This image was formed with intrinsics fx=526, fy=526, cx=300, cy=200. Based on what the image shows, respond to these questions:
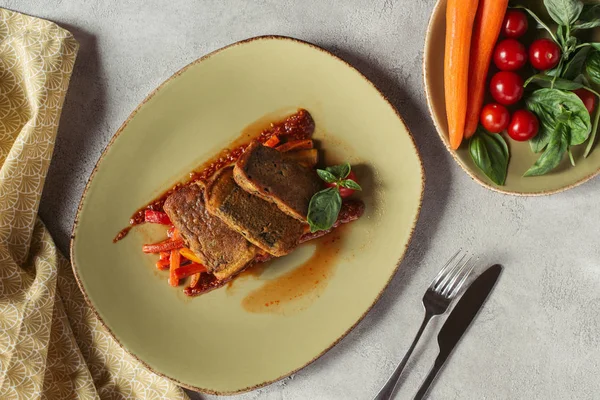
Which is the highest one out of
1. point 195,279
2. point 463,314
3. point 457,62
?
point 457,62

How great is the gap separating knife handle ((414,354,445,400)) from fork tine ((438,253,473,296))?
477mm

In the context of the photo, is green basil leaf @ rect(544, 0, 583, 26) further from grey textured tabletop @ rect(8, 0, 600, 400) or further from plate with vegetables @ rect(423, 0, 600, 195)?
grey textured tabletop @ rect(8, 0, 600, 400)

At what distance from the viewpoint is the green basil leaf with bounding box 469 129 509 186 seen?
10.9 feet

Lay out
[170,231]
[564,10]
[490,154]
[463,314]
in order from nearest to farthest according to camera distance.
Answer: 1. [564,10]
2. [490,154]
3. [170,231]
4. [463,314]

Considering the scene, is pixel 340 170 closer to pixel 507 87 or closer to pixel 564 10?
pixel 507 87

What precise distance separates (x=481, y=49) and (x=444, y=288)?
1603 mm

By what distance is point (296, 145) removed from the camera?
349cm


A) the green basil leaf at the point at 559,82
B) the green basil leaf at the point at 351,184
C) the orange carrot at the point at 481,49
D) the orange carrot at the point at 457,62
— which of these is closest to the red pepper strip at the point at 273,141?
the green basil leaf at the point at 351,184

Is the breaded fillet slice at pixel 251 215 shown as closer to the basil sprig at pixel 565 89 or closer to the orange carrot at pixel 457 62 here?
the orange carrot at pixel 457 62

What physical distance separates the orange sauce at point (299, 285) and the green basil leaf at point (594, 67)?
73.9 inches

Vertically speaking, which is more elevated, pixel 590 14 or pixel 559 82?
pixel 590 14

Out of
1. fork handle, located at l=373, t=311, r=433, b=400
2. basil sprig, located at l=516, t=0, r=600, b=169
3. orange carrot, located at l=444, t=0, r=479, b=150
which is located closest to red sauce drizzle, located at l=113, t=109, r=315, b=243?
orange carrot, located at l=444, t=0, r=479, b=150

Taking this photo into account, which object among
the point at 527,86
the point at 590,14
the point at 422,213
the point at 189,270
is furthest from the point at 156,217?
the point at 590,14

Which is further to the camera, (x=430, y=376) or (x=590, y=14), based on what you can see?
(x=430, y=376)
